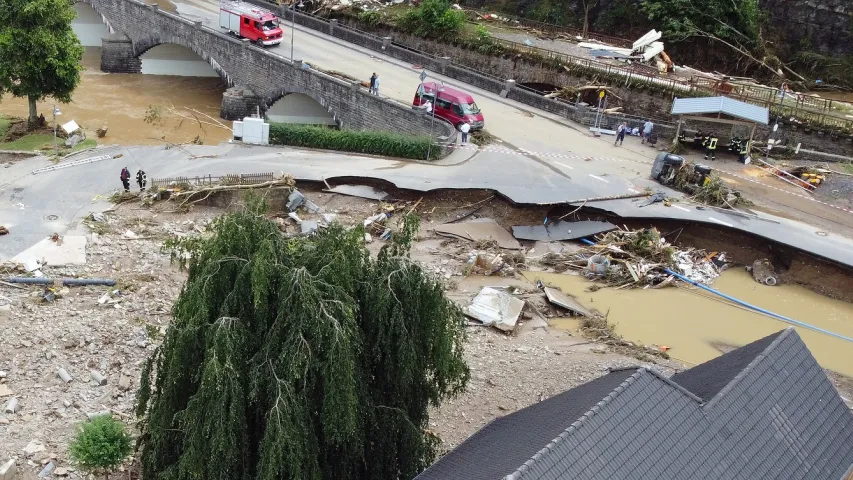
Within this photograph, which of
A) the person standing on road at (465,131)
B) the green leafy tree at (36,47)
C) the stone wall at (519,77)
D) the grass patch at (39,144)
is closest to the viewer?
the person standing on road at (465,131)

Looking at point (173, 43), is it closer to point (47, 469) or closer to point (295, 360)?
point (47, 469)

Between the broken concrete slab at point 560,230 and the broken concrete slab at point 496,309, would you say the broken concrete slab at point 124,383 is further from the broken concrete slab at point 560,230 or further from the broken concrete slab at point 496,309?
the broken concrete slab at point 560,230

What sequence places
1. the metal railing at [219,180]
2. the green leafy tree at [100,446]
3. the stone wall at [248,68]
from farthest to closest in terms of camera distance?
the stone wall at [248,68] → the metal railing at [219,180] → the green leafy tree at [100,446]

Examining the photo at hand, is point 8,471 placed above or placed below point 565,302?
below

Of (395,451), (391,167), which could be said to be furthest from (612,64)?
(395,451)

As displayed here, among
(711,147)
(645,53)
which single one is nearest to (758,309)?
(711,147)

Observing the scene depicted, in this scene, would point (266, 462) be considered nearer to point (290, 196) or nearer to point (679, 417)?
point (679, 417)

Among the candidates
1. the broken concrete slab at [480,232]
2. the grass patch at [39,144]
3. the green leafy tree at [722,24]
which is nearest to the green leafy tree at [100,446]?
the broken concrete slab at [480,232]
